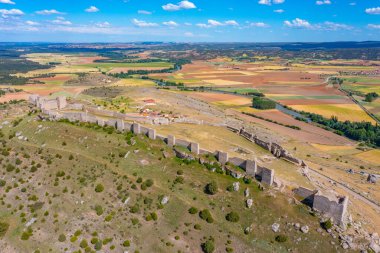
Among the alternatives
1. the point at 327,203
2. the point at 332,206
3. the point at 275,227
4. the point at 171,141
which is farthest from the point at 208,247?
the point at 171,141

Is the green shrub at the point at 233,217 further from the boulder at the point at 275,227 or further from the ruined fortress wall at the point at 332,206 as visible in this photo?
the ruined fortress wall at the point at 332,206

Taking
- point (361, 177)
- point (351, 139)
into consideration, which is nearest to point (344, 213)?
point (361, 177)

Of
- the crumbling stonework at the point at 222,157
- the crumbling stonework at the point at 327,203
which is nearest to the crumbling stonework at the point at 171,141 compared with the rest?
the crumbling stonework at the point at 222,157

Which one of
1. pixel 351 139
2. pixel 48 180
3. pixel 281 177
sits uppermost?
pixel 281 177

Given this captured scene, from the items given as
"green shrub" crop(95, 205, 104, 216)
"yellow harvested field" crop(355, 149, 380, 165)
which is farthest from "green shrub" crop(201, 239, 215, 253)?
"yellow harvested field" crop(355, 149, 380, 165)

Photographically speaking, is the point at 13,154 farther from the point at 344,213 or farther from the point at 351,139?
the point at 351,139

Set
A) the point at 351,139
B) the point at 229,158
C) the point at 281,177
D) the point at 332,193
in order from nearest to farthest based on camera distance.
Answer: the point at 332,193 < the point at 281,177 < the point at 229,158 < the point at 351,139
